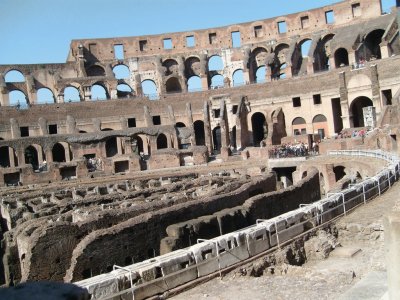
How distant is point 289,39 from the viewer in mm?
48781

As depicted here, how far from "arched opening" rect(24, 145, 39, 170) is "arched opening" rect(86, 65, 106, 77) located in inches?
497

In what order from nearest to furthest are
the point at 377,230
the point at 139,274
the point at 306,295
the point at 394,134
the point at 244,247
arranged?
the point at 306,295 → the point at 139,274 → the point at 244,247 → the point at 377,230 → the point at 394,134

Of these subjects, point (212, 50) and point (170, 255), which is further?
point (212, 50)

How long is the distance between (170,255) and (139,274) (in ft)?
2.80

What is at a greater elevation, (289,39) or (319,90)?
(289,39)

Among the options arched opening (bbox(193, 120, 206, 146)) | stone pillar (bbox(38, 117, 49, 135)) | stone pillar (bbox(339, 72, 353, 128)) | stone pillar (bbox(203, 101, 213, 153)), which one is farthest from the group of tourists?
stone pillar (bbox(38, 117, 49, 135))

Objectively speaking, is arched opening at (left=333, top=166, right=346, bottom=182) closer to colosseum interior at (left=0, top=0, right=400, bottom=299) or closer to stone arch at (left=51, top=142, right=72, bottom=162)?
colosseum interior at (left=0, top=0, right=400, bottom=299)

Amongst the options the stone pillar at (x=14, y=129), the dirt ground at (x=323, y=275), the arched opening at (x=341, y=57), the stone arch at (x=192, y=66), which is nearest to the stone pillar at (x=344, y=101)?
the arched opening at (x=341, y=57)

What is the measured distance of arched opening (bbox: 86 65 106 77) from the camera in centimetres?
4972

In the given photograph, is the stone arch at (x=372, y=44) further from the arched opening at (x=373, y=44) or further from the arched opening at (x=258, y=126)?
the arched opening at (x=258, y=126)

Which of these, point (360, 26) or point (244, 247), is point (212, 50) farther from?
point (244, 247)

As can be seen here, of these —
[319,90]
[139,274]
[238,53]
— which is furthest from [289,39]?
[139,274]

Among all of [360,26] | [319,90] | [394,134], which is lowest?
[394,134]

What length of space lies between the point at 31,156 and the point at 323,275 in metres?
35.1
